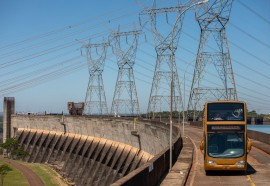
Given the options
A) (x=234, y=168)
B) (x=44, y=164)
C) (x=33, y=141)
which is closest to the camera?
(x=234, y=168)

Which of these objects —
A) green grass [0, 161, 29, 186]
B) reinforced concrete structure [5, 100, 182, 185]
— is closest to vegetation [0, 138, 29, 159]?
reinforced concrete structure [5, 100, 182, 185]

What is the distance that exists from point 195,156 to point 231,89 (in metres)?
26.2

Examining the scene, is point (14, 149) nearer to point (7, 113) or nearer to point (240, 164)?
point (7, 113)

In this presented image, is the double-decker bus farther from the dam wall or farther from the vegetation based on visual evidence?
the vegetation

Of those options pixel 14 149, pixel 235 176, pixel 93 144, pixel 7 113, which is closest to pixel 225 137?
pixel 235 176

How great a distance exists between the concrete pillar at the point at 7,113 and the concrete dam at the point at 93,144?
5077mm

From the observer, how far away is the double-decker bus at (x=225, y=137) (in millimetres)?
21891

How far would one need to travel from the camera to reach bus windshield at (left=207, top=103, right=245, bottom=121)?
74.2ft

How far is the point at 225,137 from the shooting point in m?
22.3

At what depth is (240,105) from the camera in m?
22.8

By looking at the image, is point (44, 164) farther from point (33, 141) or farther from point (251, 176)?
point (251, 176)

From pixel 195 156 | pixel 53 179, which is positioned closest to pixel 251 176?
pixel 195 156

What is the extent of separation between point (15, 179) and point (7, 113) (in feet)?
147

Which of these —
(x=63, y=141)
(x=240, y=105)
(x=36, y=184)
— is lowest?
(x=36, y=184)
